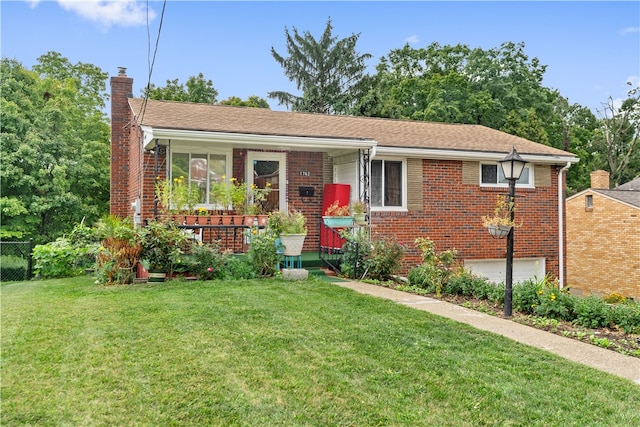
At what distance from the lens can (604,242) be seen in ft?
68.5

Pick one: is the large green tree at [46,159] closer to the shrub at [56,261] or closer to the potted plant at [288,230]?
the shrub at [56,261]

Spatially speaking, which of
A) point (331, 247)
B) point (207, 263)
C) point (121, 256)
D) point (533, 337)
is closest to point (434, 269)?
point (331, 247)

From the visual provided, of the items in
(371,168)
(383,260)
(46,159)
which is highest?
(46,159)

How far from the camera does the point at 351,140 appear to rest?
10.6 meters

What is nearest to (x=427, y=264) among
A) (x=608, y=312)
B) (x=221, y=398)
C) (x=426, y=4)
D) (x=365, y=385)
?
(x=608, y=312)

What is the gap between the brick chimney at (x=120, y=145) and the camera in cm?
1328

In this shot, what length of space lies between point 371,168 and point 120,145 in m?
6.87

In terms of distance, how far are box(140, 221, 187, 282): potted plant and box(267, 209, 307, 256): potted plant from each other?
1736 mm

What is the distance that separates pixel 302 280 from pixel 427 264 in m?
2.23

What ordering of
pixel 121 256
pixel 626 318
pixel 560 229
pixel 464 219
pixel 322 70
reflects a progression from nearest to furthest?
pixel 626 318 < pixel 121 256 < pixel 464 219 < pixel 560 229 < pixel 322 70

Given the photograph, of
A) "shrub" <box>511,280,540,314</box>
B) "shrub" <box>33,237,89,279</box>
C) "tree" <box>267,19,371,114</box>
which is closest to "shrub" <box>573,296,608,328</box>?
"shrub" <box>511,280,540,314</box>

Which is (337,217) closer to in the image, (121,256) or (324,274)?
(324,274)

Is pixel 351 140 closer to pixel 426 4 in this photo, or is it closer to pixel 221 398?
pixel 426 4

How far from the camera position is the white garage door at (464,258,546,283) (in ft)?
42.1
